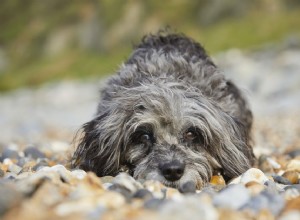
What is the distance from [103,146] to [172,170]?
98cm

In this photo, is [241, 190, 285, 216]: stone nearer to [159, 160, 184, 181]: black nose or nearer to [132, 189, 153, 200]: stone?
[132, 189, 153, 200]: stone

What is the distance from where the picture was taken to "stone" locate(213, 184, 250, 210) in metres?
3.43

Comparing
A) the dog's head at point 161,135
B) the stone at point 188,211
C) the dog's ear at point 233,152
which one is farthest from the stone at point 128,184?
the dog's ear at point 233,152

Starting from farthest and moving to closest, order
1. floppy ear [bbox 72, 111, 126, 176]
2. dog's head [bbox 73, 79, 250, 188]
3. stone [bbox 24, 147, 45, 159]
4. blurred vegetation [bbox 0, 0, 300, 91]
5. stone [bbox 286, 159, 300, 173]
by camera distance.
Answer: blurred vegetation [bbox 0, 0, 300, 91], stone [bbox 24, 147, 45, 159], stone [bbox 286, 159, 300, 173], floppy ear [bbox 72, 111, 126, 176], dog's head [bbox 73, 79, 250, 188]

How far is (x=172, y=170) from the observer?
15.4 ft

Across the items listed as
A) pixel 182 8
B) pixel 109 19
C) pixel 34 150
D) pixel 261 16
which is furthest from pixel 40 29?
pixel 34 150

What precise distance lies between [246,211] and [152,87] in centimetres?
237

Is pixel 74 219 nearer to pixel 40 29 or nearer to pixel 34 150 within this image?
pixel 34 150

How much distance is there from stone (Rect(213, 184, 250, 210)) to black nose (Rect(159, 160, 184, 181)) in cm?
111

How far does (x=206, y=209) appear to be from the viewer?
3.05 m

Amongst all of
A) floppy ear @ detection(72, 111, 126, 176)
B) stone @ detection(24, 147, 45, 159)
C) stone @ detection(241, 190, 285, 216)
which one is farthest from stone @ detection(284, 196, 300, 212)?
stone @ detection(24, 147, 45, 159)

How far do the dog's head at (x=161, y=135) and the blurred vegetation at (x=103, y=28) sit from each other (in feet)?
81.7

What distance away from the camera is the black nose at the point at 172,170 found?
4.71 metres

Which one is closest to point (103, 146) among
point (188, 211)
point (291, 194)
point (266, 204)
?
point (291, 194)
